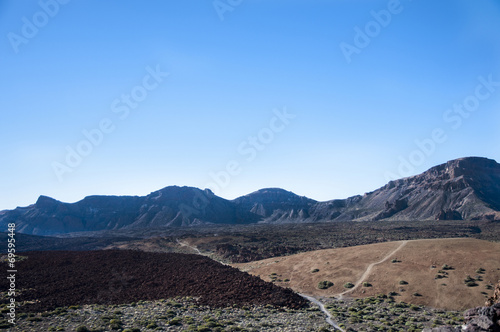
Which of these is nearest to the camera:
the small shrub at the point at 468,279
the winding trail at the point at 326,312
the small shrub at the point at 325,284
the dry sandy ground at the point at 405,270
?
the winding trail at the point at 326,312

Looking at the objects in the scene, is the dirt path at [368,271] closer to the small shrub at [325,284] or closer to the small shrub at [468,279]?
the small shrub at [325,284]

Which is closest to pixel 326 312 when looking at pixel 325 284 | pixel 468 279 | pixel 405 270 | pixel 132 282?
pixel 325 284

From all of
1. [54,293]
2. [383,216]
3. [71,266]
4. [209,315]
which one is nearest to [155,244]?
[71,266]

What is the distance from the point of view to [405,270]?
137 feet

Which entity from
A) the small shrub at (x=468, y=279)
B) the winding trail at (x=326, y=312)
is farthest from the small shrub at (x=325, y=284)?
the small shrub at (x=468, y=279)

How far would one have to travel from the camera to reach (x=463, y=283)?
3691cm

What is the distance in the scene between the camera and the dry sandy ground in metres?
35.6

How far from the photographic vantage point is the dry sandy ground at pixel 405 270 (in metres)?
35.6

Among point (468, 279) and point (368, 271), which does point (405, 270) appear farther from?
point (468, 279)

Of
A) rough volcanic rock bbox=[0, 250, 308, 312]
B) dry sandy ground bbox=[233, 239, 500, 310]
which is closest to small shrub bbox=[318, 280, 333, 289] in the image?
dry sandy ground bbox=[233, 239, 500, 310]

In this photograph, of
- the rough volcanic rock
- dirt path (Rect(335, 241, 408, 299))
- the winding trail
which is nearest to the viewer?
the winding trail

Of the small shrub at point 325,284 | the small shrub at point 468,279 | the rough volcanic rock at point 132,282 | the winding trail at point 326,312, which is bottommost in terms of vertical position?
the winding trail at point 326,312

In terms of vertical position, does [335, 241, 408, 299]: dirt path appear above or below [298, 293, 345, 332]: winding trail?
above

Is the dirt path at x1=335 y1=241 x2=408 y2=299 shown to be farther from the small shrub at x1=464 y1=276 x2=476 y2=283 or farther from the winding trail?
the small shrub at x1=464 y1=276 x2=476 y2=283
